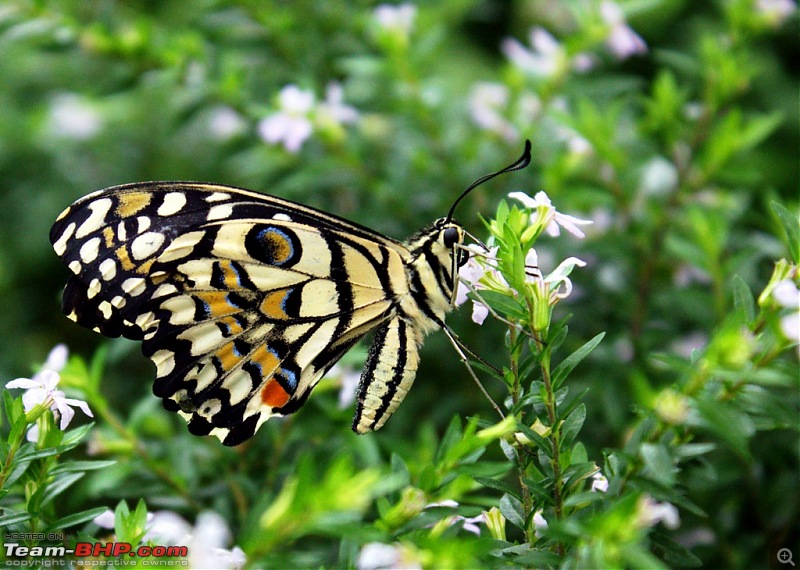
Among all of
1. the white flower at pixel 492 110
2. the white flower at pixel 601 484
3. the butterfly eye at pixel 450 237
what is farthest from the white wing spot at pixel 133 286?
the white flower at pixel 492 110

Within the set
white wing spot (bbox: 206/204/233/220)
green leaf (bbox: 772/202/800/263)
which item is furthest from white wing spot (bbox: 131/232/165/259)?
green leaf (bbox: 772/202/800/263)

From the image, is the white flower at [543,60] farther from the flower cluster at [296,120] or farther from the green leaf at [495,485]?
the green leaf at [495,485]

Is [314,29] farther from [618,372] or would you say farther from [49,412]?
[49,412]

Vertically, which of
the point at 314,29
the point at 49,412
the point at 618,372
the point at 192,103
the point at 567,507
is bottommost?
the point at 618,372

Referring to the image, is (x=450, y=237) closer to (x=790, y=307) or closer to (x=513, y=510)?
(x=513, y=510)

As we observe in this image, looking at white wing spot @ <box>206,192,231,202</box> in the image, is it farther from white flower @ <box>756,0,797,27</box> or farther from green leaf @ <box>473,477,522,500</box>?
white flower @ <box>756,0,797,27</box>

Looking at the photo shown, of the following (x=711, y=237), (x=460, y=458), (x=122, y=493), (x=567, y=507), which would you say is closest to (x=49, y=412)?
(x=122, y=493)
